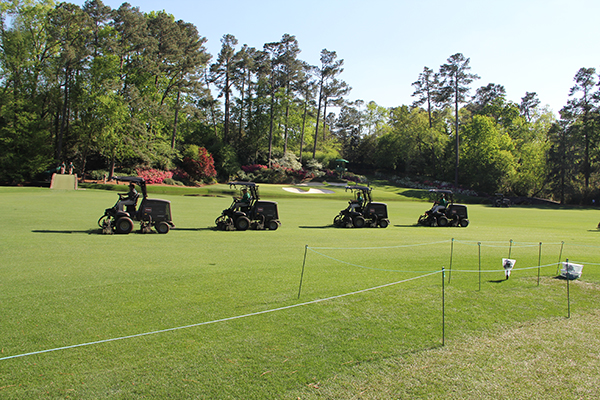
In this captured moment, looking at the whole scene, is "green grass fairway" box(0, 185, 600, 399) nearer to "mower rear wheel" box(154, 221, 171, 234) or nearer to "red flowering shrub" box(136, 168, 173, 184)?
"mower rear wheel" box(154, 221, 171, 234)

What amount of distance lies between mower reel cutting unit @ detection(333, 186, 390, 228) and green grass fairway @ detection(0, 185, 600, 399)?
7.86 m

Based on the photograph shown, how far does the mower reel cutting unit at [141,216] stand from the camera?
12.2 m

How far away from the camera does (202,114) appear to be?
178 feet

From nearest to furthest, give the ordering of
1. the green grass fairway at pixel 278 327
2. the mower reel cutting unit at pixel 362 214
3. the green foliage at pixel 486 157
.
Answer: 1. the green grass fairway at pixel 278 327
2. the mower reel cutting unit at pixel 362 214
3. the green foliage at pixel 486 157

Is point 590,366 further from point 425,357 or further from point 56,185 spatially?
point 56,185

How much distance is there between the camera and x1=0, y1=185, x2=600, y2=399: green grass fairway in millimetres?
3822

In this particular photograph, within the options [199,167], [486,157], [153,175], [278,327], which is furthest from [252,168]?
[278,327]

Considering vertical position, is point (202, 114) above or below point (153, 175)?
above

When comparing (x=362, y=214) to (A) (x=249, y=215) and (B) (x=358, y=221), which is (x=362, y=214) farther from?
(A) (x=249, y=215)

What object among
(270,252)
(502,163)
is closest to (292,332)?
(270,252)

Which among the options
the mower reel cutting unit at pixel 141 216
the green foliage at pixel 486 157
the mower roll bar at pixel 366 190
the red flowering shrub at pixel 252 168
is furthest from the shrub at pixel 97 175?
the green foliage at pixel 486 157

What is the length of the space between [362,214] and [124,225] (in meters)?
10.6

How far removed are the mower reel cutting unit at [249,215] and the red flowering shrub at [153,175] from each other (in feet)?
79.3

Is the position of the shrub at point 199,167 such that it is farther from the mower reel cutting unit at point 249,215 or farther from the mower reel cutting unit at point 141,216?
the mower reel cutting unit at point 141,216
